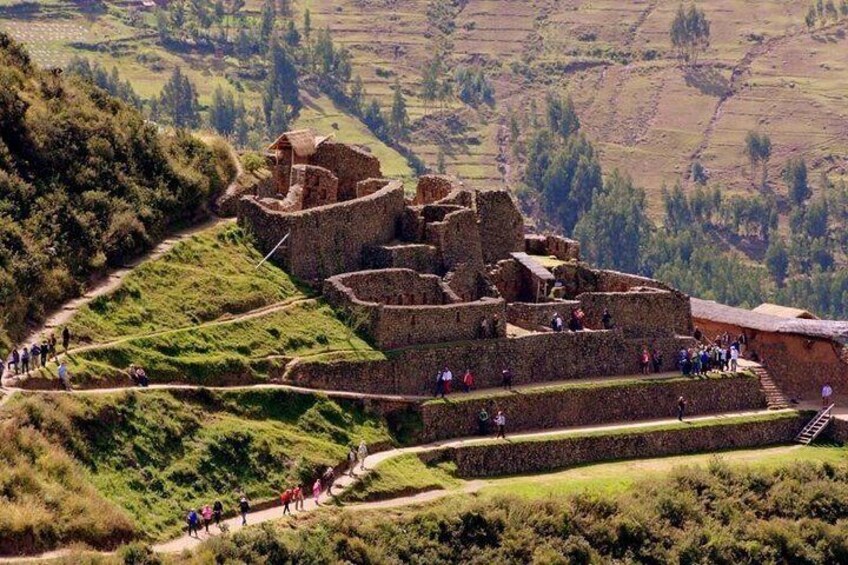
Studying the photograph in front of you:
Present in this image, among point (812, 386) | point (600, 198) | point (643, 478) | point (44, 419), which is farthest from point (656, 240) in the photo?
point (44, 419)

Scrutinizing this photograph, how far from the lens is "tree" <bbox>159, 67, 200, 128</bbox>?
540ft

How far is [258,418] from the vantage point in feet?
188

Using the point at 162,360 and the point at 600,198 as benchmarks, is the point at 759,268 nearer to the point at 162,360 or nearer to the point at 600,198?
the point at 600,198

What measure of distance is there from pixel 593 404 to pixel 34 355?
759 inches

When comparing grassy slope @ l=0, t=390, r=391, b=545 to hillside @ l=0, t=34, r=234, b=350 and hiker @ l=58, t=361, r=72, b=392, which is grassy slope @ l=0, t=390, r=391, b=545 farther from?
hillside @ l=0, t=34, r=234, b=350

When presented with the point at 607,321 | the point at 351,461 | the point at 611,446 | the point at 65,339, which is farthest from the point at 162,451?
the point at 607,321

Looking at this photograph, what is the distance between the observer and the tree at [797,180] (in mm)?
189250

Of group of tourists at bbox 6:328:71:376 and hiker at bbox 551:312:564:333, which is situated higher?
group of tourists at bbox 6:328:71:376

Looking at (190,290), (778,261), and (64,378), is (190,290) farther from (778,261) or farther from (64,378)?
(778,261)

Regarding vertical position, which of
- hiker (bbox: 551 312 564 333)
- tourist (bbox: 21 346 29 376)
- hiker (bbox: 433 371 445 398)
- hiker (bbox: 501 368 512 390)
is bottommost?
hiker (bbox: 501 368 512 390)

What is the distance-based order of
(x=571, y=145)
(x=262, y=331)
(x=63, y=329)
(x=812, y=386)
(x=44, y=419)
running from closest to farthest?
(x=44, y=419) < (x=63, y=329) < (x=262, y=331) < (x=812, y=386) < (x=571, y=145)

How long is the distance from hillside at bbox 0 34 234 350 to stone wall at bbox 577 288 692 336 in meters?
12.9

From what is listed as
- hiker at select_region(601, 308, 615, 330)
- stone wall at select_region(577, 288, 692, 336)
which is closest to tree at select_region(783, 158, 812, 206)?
stone wall at select_region(577, 288, 692, 336)

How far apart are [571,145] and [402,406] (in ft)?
441
